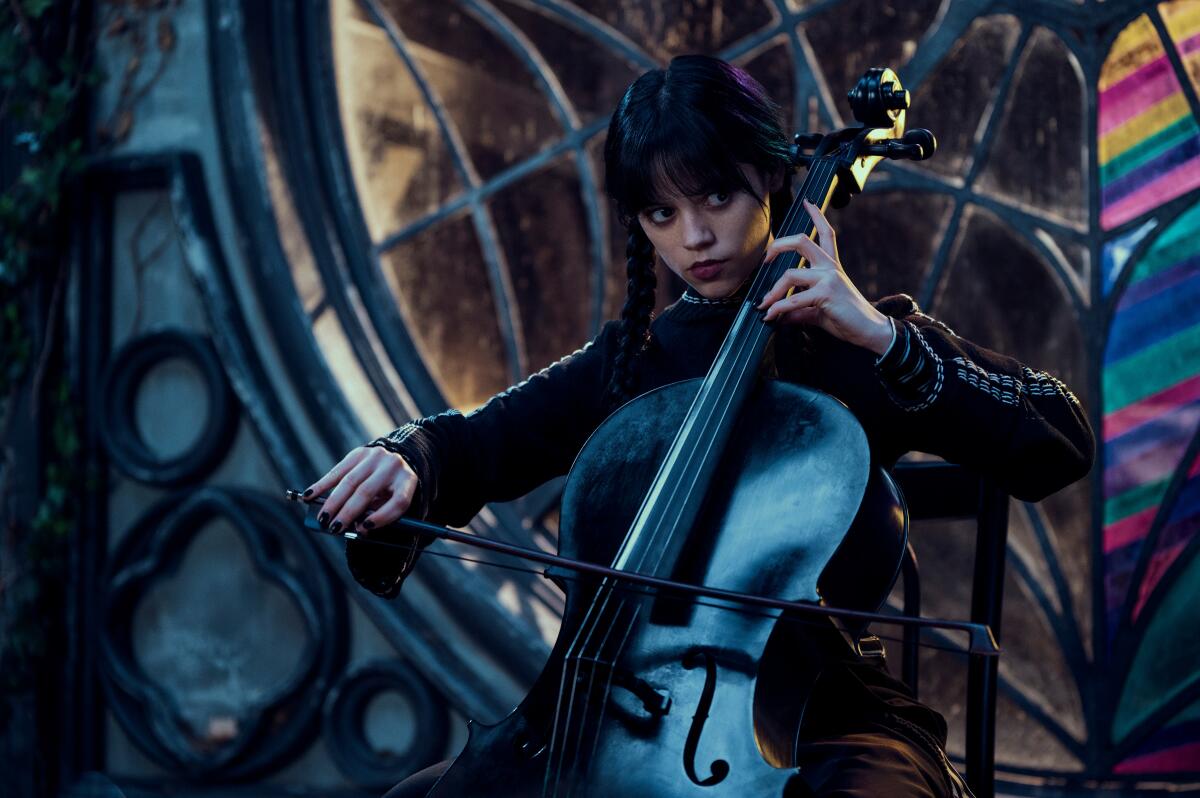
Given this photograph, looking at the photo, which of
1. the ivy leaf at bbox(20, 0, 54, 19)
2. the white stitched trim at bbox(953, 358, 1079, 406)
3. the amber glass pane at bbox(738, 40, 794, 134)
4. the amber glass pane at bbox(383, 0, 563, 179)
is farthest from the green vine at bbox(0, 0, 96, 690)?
the white stitched trim at bbox(953, 358, 1079, 406)

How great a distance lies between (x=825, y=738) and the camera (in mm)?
1227

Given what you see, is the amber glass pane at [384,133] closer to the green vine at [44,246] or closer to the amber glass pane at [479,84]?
the amber glass pane at [479,84]

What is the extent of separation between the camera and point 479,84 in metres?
2.75

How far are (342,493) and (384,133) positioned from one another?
1.63 meters

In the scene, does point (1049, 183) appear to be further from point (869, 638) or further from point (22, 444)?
point (22, 444)

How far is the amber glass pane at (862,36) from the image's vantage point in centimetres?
240

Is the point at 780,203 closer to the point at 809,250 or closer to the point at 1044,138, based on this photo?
the point at 809,250

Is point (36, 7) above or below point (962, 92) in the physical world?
above

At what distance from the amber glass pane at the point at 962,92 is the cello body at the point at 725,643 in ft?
4.23

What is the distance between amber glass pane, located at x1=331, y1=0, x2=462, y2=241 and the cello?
158 centimetres

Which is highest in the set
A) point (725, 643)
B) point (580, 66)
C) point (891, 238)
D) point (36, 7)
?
point (36, 7)

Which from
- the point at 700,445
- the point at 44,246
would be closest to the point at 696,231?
the point at 700,445

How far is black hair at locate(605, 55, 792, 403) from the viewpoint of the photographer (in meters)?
1.35

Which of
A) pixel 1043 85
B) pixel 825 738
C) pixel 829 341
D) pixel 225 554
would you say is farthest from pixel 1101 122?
pixel 225 554
